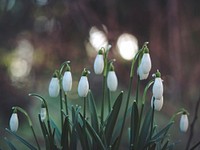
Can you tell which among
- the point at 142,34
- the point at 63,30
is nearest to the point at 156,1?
the point at 142,34

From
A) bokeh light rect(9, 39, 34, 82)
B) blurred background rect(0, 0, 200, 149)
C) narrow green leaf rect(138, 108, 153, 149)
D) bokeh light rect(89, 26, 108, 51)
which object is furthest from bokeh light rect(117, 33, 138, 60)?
narrow green leaf rect(138, 108, 153, 149)

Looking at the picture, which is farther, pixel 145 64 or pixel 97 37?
pixel 97 37

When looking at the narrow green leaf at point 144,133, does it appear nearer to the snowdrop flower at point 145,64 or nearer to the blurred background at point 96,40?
the snowdrop flower at point 145,64

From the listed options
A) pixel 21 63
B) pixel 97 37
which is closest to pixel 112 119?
pixel 97 37

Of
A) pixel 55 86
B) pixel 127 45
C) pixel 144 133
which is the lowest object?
pixel 144 133

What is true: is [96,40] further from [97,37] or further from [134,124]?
[134,124]

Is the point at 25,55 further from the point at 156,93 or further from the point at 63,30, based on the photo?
the point at 156,93

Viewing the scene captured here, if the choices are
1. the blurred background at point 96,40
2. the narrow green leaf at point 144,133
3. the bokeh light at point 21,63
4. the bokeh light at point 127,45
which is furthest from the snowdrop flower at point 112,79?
the bokeh light at point 21,63

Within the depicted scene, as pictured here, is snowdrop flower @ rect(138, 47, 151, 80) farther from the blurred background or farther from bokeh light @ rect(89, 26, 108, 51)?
bokeh light @ rect(89, 26, 108, 51)
